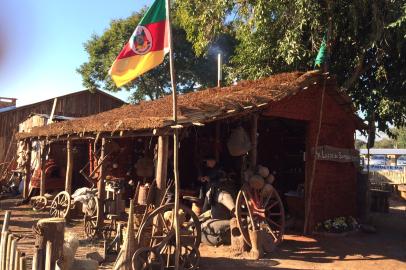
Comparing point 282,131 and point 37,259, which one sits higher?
point 282,131

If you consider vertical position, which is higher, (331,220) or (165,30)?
(165,30)

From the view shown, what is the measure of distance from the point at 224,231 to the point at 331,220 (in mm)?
3344

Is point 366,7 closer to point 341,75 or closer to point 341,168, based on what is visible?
point 341,75

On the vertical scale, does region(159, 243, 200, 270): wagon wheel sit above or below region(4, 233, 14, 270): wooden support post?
below

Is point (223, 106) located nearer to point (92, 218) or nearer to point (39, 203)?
point (92, 218)

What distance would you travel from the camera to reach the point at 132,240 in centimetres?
616

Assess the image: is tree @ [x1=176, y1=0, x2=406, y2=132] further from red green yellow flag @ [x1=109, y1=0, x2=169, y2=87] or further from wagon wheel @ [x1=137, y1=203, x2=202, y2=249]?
wagon wheel @ [x1=137, y1=203, x2=202, y2=249]

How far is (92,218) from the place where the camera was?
9.50 m

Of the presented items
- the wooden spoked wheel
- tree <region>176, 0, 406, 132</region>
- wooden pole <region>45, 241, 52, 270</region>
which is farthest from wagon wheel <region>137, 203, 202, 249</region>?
tree <region>176, 0, 406, 132</region>

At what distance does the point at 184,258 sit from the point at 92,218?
135 inches

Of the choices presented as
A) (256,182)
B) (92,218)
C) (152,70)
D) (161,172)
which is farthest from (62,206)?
(152,70)

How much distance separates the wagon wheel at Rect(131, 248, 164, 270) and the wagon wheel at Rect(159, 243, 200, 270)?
0.12 metres

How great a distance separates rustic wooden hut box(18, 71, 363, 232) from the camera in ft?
27.9

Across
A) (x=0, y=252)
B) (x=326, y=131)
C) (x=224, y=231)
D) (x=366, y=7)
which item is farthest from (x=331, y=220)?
(x=0, y=252)
